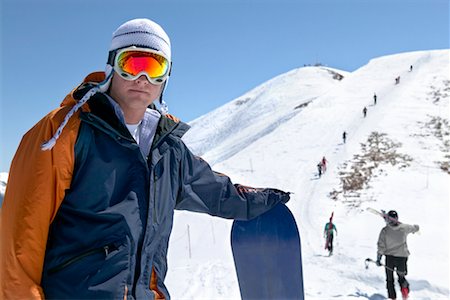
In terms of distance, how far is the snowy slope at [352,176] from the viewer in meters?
10.9

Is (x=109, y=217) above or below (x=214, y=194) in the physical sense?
below

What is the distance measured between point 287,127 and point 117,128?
48.6 metres

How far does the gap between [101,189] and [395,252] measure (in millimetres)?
7877

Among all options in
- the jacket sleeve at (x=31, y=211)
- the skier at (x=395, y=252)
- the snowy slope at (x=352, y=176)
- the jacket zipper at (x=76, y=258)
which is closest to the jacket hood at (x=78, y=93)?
the jacket sleeve at (x=31, y=211)

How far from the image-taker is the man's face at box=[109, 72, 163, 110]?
238 centimetres

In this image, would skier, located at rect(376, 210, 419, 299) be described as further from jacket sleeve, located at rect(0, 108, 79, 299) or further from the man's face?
jacket sleeve, located at rect(0, 108, 79, 299)

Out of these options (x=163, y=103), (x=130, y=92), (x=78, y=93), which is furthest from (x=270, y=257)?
(x=78, y=93)

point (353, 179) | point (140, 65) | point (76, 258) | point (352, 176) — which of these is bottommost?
point (76, 258)

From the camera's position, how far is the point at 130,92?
2.38 metres

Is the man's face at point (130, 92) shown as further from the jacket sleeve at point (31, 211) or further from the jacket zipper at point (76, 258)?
the jacket zipper at point (76, 258)

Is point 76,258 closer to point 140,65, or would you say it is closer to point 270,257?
point 140,65

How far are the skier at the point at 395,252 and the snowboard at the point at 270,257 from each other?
5.32 metres

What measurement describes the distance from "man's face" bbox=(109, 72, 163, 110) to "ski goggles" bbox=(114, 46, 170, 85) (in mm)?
30

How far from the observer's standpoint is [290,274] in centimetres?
396
